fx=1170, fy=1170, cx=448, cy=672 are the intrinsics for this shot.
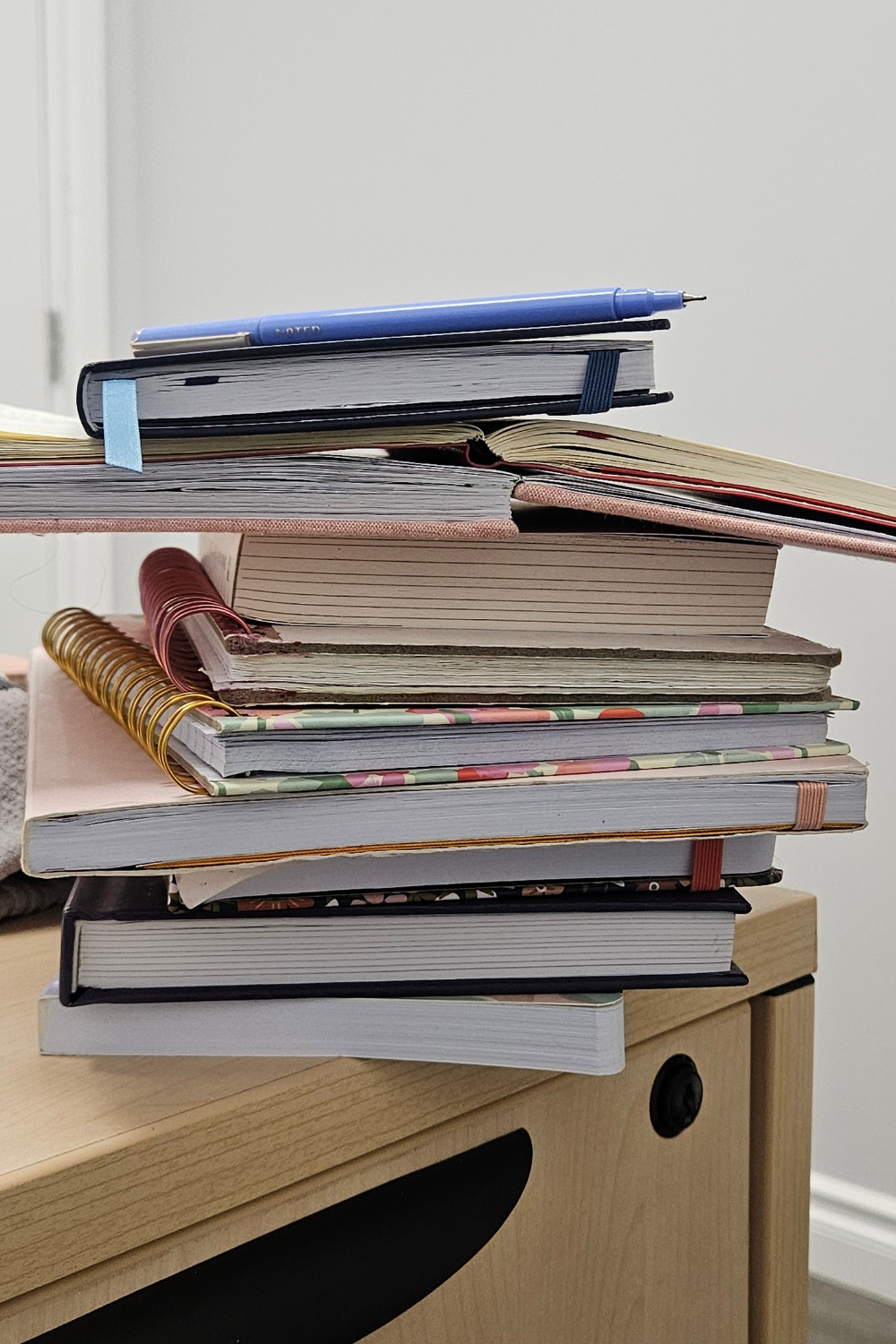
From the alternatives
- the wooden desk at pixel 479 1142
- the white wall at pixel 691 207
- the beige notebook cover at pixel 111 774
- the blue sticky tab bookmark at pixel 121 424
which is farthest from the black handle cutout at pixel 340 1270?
the white wall at pixel 691 207

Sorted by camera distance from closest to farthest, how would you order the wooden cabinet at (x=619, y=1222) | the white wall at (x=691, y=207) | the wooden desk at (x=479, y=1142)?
the wooden desk at (x=479, y=1142)
the wooden cabinet at (x=619, y=1222)
the white wall at (x=691, y=207)

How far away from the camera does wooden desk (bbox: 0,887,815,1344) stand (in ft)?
1.10

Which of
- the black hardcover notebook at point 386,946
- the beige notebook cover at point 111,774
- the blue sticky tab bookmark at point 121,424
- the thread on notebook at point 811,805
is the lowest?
the black hardcover notebook at point 386,946

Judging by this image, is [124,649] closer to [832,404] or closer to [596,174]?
[832,404]

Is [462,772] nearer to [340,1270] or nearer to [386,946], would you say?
[386,946]

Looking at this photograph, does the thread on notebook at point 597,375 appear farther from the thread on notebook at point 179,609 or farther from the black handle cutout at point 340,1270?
the black handle cutout at point 340,1270

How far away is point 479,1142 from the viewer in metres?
0.44

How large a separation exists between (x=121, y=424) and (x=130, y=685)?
0.12 metres

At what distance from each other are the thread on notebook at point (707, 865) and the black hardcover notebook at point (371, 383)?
6.4 inches

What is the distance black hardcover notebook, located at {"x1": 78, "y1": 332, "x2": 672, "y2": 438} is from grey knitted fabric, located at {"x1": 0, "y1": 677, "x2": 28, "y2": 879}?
0.87 ft

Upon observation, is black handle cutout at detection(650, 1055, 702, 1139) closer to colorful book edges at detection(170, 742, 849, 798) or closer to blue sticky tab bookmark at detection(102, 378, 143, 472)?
colorful book edges at detection(170, 742, 849, 798)

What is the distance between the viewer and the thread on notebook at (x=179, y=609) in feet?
1.32

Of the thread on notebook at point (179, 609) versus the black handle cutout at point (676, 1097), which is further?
the black handle cutout at point (676, 1097)

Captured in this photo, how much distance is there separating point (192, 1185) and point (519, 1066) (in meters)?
0.12
